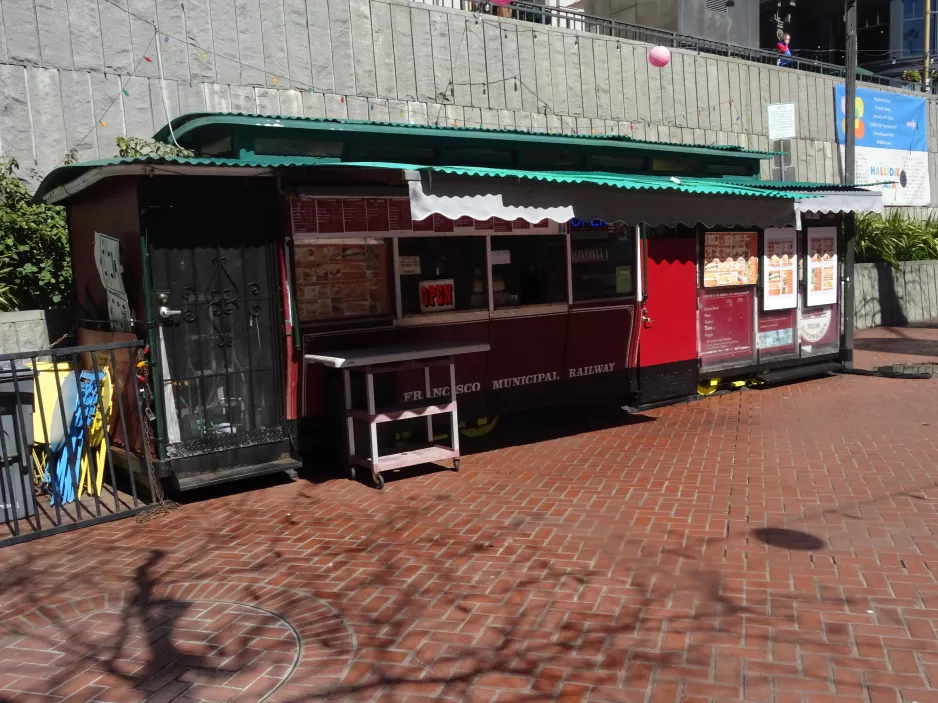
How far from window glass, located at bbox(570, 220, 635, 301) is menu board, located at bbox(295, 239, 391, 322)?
2215 mm

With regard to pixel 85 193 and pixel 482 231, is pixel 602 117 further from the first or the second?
pixel 85 193

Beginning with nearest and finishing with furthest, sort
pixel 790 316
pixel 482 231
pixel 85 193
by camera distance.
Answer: pixel 85 193, pixel 482 231, pixel 790 316

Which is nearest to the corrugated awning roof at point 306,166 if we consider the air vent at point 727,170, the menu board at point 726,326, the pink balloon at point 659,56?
the menu board at point 726,326

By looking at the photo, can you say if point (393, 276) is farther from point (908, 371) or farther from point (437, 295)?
point (908, 371)

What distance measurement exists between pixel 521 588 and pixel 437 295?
369cm

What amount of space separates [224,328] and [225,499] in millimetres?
1378

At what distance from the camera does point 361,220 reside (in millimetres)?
7051

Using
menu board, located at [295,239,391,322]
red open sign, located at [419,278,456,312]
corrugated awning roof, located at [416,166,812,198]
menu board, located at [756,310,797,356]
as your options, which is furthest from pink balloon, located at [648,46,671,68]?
menu board, located at [295,239,391,322]

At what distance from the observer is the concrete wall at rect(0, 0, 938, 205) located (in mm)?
8703

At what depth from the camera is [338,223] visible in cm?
689

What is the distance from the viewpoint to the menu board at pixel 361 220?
670cm

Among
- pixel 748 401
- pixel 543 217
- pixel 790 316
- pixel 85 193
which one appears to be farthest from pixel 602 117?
pixel 85 193

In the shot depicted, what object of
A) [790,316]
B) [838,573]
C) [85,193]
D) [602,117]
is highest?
[602,117]

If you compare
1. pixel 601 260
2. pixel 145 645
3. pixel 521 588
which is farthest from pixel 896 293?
pixel 145 645
